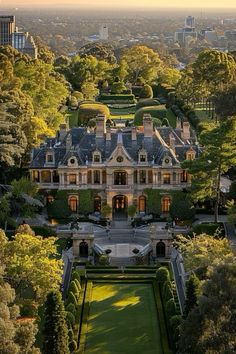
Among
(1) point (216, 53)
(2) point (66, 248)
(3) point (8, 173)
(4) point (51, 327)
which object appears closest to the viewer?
(4) point (51, 327)

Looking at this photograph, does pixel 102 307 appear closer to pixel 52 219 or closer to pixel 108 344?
pixel 108 344

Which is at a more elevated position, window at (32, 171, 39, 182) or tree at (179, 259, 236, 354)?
tree at (179, 259, 236, 354)

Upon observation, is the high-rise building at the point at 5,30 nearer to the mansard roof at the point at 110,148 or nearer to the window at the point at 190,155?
the mansard roof at the point at 110,148

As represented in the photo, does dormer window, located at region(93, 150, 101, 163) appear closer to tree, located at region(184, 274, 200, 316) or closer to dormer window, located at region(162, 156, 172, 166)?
dormer window, located at region(162, 156, 172, 166)

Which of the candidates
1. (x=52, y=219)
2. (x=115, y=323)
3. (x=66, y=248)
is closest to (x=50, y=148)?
(x=52, y=219)

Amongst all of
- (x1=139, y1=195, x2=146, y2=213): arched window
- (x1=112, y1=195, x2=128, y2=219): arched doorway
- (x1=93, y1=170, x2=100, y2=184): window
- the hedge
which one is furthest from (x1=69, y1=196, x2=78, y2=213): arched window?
the hedge

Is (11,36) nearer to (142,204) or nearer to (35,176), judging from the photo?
(35,176)

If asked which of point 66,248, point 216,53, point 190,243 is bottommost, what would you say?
point 66,248

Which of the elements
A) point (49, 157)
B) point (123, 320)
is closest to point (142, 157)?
point (49, 157)
